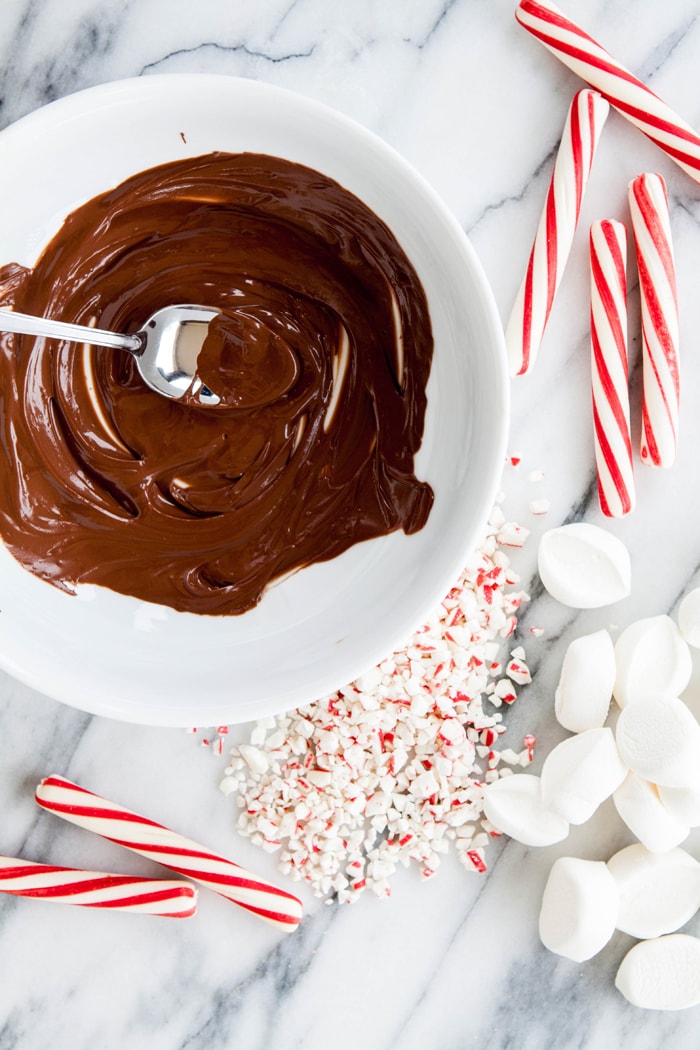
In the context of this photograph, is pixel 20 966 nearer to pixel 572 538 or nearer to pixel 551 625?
pixel 551 625

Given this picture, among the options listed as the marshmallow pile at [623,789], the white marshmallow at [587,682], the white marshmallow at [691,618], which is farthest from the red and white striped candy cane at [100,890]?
the white marshmallow at [691,618]

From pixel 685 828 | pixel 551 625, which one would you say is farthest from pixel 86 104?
pixel 685 828

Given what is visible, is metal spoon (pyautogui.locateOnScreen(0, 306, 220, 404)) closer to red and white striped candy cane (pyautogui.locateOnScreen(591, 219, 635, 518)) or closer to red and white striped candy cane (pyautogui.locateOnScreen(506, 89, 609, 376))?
red and white striped candy cane (pyautogui.locateOnScreen(506, 89, 609, 376))

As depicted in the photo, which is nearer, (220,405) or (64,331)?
(64,331)

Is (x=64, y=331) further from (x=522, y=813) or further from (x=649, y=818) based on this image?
(x=649, y=818)

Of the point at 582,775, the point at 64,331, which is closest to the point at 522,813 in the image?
the point at 582,775

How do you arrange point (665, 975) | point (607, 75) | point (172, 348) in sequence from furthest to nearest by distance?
1. point (665, 975)
2. point (607, 75)
3. point (172, 348)
